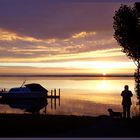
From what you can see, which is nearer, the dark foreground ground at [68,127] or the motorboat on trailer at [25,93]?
the dark foreground ground at [68,127]

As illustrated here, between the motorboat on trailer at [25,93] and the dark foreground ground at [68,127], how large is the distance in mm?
30458

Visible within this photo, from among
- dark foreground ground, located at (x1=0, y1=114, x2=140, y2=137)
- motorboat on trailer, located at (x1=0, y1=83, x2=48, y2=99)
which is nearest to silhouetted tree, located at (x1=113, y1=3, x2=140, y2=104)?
dark foreground ground, located at (x1=0, y1=114, x2=140, y2=137)

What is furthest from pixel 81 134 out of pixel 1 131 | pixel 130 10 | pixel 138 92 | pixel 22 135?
pixel 130 10

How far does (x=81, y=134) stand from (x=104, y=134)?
796mm

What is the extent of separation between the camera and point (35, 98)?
50125 millimetres

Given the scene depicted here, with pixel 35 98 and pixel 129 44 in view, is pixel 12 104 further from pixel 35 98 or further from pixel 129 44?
pixel 129 44

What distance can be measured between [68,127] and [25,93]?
3367 cm

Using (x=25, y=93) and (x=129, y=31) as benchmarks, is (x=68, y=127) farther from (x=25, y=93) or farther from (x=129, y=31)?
(x=25, y=93)

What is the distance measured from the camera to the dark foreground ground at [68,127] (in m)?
14.7

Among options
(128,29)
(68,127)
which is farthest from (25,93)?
(68,127)

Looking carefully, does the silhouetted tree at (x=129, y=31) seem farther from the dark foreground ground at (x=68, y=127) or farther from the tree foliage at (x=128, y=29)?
the dark foreground ground at (x=68, y=127)

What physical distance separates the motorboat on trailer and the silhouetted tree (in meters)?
23.4

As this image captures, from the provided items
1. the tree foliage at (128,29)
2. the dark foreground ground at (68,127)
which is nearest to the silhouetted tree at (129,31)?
the tree foliage at (128,29)

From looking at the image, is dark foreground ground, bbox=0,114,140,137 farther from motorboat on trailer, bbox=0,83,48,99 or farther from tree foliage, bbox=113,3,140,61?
motorboat on trailer, bbox=0,83,48,99
